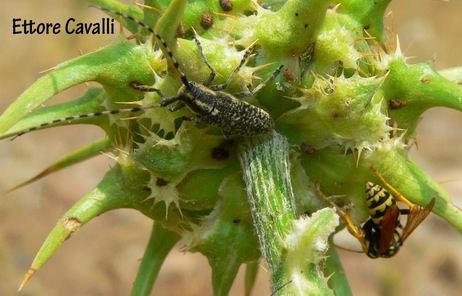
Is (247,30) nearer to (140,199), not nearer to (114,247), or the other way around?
(140,199)

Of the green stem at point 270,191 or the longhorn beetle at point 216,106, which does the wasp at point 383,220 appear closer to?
the green stem at point 270,191

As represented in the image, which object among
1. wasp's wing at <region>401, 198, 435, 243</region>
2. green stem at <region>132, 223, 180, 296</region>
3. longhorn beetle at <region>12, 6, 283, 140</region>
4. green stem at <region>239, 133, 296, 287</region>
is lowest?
green stem at <region>132, 223, 180, 296</region>

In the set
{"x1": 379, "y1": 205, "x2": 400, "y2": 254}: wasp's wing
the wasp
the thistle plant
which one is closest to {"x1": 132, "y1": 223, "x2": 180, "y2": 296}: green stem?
the thistle plant

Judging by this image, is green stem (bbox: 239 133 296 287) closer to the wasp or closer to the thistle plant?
the thistle plant

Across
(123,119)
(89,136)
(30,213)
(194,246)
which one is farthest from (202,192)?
(89,136)

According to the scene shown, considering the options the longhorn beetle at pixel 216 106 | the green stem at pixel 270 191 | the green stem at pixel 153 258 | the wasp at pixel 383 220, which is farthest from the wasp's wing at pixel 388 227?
the green stem at pixel 153 258

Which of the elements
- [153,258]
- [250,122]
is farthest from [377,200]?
[153,258]

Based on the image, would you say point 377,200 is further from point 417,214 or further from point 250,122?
point 250,122
